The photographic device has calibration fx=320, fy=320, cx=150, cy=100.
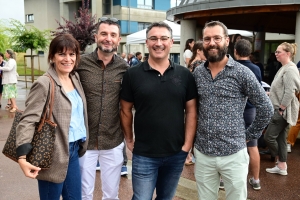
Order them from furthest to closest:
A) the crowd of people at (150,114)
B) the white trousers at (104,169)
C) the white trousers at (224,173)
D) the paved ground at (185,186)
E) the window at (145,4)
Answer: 1. the window at (145,4)
2. the paved ground at (185,186)
3. the white trousers at (104,169)
4. the white trousers at (224,173)
5. the crowd of people at (150,114)

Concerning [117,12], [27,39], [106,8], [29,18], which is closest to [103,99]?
[27,39]

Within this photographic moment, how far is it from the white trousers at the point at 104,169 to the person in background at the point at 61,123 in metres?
0.28

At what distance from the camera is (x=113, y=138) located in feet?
10.4

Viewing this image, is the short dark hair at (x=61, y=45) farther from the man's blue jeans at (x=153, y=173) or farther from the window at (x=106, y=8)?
the window at (x=106, y=8)

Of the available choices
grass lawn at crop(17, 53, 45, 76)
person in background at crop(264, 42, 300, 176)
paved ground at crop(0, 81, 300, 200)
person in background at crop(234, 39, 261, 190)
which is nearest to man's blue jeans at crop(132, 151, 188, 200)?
paved ground at crop(0, 81, 300, 200)

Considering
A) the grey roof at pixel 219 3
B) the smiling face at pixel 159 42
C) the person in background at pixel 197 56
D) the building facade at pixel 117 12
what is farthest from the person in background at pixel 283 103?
the building facade at pixel 117 12

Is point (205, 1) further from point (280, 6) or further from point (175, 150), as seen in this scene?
point (175, 150)

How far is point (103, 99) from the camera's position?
3.07 metres

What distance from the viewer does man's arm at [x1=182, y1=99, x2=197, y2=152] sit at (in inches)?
117

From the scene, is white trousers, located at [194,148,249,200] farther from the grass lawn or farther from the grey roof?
the grass lawn

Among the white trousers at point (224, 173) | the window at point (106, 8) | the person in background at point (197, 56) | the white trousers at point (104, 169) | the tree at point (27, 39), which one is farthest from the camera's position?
the window at point (106, 8)

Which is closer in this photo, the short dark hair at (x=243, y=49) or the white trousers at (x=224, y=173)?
the white trousers at (x=224, y=173)

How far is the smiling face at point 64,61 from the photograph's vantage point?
8.97 ft

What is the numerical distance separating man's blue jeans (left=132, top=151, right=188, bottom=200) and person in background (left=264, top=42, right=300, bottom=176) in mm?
2717
